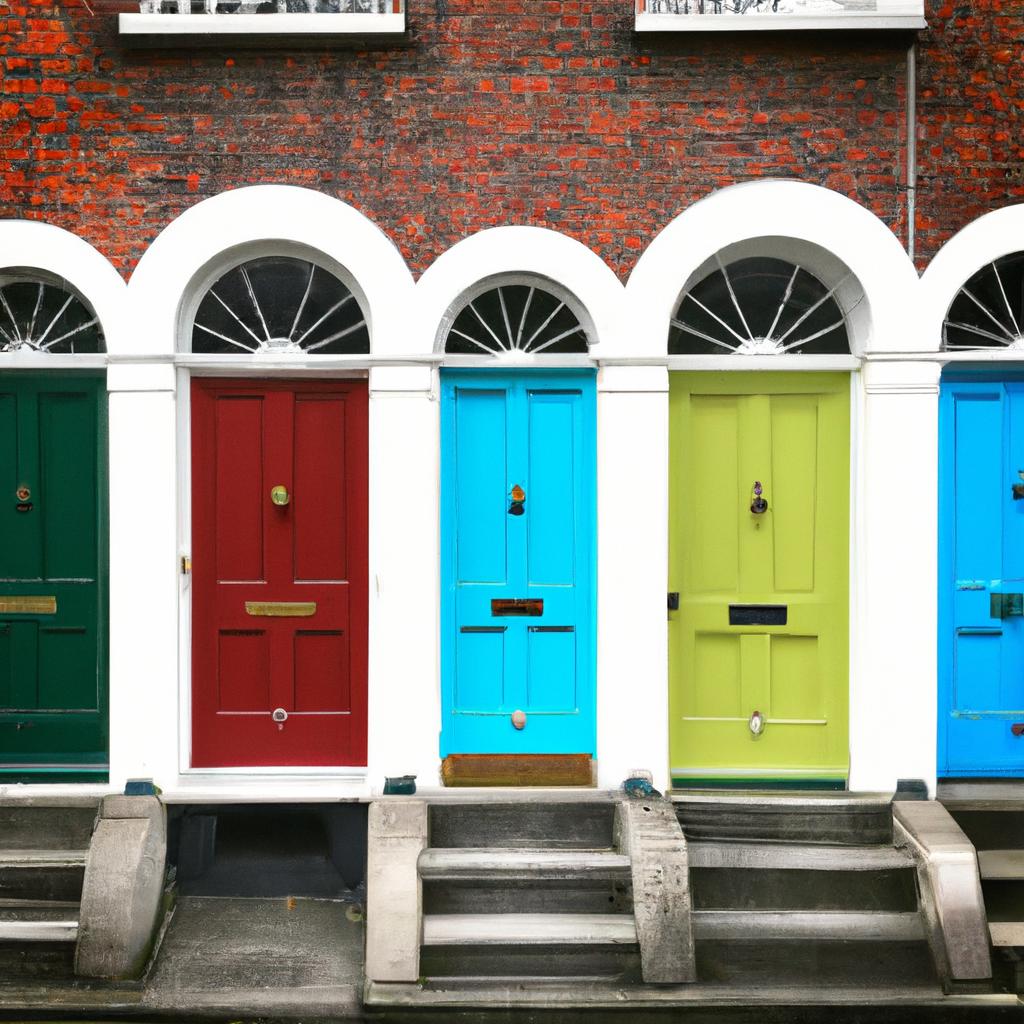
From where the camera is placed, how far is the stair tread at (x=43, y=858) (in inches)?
215

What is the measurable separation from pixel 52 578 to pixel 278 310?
2.02 m

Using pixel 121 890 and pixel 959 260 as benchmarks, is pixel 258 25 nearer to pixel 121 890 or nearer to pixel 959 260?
pixel 959 260

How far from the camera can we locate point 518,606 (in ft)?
19.6

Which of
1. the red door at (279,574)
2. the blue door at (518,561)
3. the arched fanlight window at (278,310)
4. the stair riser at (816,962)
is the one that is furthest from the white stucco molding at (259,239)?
the stair riser at (816,962)

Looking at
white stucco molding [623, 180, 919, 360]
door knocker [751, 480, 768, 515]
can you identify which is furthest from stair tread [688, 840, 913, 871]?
white stucco molding [623, 180, 919, 360]

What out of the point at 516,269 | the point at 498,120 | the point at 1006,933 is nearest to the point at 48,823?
the point at 516,269

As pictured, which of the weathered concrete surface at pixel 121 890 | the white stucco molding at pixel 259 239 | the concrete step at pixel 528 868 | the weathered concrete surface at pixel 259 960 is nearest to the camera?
the weathered concrete surface at pixel 259 960

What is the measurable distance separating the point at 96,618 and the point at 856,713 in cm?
438

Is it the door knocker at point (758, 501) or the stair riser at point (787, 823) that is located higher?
the door knocker at point (758, 501)

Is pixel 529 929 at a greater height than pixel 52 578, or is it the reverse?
pixel 52 578

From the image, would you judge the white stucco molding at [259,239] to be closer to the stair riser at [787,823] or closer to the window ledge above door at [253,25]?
the window ledge above door at [253,25]

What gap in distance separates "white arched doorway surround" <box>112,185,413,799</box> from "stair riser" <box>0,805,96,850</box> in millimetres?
347

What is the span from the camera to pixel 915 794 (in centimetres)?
579

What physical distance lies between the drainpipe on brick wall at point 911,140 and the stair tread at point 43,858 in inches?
218
